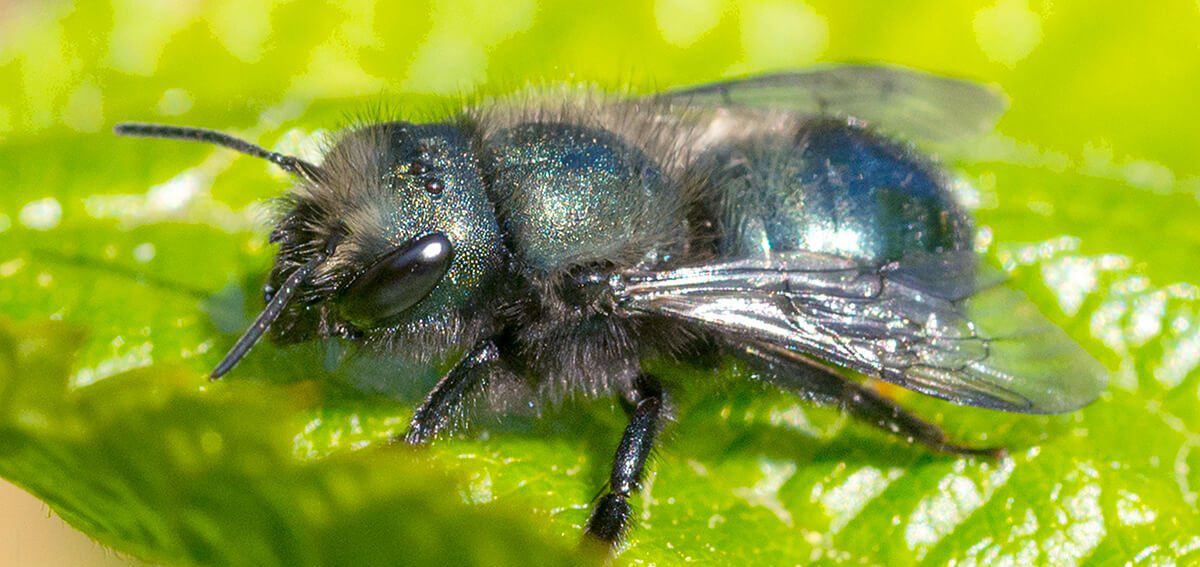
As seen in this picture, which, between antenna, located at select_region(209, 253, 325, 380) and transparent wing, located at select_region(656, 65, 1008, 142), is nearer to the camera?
antenna, located at select_region(209, 253, 325, 380)

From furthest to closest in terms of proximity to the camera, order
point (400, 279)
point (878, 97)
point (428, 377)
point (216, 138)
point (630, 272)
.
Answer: point (878, 97)
point (428, 377)
point (216, 138)
point (630, 272)
point (400, 279)

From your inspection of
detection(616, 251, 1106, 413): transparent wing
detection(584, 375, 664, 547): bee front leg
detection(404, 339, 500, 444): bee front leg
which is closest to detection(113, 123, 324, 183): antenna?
detection(404, 339, 500, 444): bee front leg

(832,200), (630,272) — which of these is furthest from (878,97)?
(630,272)

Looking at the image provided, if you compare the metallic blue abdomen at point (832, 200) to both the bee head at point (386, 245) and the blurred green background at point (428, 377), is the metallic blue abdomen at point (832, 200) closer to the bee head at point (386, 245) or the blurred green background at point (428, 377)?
the blurred green background at point (428, 377)

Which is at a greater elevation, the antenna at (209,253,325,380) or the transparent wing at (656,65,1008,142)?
the transparent wing at (656,65,1008,142)

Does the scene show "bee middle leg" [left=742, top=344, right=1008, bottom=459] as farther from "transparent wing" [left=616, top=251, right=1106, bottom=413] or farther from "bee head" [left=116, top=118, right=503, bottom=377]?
"bee head" [left=116, top=118, right=503, bottom=377]

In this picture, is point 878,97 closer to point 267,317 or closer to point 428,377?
point 428,377
